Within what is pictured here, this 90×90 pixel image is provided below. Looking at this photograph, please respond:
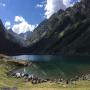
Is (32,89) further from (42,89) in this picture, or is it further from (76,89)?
(76,89)

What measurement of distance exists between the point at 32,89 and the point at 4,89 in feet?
23.5

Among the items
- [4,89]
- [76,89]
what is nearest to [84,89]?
[76,89]

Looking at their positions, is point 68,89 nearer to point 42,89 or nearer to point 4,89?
point 42,89

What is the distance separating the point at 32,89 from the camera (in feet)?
177

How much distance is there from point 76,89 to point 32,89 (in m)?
8.42

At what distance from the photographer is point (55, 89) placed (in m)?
53.2

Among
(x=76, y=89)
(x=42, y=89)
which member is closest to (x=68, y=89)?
(x=76, y=89)

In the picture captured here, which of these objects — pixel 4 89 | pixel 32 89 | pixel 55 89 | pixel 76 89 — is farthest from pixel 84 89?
pixel 4 89

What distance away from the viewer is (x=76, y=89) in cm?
5288

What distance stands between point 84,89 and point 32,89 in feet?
32.6

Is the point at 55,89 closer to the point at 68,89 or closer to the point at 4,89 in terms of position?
the point at 68,89

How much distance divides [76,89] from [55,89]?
13.0ft

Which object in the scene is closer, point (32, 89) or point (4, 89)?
point (4, 89)

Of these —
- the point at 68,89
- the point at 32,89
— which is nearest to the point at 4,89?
the point at 32,89
